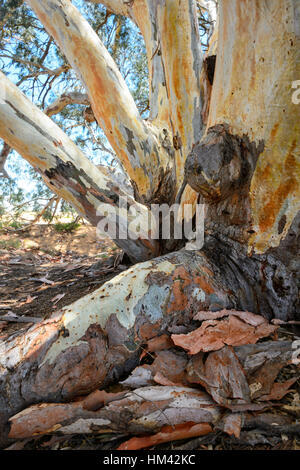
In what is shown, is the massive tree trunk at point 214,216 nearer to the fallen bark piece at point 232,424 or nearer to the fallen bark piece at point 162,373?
the fallen bark piece at point 162,373

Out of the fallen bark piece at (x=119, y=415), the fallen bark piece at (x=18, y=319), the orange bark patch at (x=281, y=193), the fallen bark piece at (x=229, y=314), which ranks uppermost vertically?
the orange bark patch at (x=281, y=193)

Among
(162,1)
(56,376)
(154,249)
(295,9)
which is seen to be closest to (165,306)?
(56,376)

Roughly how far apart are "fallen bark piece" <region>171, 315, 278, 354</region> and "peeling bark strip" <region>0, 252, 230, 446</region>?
0.33 ft

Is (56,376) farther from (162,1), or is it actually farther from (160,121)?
(162,1)

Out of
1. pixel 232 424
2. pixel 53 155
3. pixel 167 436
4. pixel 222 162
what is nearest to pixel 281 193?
pixel 222 162

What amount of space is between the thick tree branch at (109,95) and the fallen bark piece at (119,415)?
165 cm

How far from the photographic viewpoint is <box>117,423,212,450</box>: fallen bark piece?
798 mm

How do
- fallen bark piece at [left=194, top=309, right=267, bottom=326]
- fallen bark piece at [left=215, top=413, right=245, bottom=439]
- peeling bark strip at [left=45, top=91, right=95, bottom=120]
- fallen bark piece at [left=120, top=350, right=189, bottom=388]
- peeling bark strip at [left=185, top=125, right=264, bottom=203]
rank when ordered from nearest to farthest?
fallen bark piece at [left=215, top=413, right=245, bottom=439], fallen bark piece at [left=120, top=350, right=189, bottom=388], fallen bark piece at [left=194, top=309, right=267, bottom=326], peeling bark strip at [left=185, top=125, right=264, bottom=203], peeling bark strip at [left=45, top=91, right=95, bottom=120]

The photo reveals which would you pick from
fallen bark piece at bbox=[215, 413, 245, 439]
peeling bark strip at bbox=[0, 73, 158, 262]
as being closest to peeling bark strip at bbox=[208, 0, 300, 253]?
fallen bark piece at bbox=[215, 413, 245, 439]

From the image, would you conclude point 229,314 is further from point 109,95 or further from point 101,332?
point 109,95

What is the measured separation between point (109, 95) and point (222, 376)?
2.04 m

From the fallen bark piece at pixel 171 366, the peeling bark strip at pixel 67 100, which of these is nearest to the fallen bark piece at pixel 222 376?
the fallen bark piece at pixel 171 366

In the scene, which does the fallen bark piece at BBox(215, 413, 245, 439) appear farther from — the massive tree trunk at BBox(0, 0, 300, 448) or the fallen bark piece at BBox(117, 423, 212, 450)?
the massive tree trunk at BBox(0, 0, 300, 448)

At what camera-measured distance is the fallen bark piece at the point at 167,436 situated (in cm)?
80
